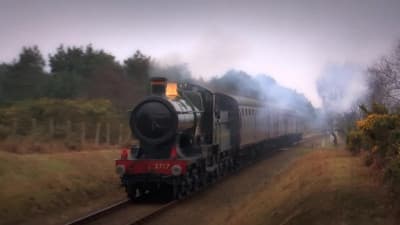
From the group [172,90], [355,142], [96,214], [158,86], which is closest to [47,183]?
[96,214]

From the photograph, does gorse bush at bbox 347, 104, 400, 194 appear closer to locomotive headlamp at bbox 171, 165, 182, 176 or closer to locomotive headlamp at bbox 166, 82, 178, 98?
locomotive headlamp at bbox 171, 165, 182, 176

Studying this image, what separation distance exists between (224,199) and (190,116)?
316cm

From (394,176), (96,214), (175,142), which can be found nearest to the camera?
(394,176)

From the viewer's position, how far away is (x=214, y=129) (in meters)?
21.4

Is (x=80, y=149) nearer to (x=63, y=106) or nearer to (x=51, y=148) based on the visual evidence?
(x=51, y=148)

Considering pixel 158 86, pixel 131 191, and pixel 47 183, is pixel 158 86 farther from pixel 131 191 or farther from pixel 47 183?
pixel 47 183

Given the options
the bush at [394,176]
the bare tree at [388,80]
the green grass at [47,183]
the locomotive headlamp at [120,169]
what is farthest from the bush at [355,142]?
the bush at [394,176]

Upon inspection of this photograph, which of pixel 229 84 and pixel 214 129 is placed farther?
pixel 229 84

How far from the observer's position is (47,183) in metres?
18.5

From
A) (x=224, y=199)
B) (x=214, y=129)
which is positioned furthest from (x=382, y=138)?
(x=214, y=129)

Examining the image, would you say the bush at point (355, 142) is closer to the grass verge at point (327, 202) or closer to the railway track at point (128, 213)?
the grass verge at point (327, 202)

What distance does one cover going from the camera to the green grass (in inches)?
630

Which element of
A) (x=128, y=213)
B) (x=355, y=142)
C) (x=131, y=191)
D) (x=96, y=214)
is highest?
(x=355, y=142)

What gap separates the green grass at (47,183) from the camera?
1600cm
